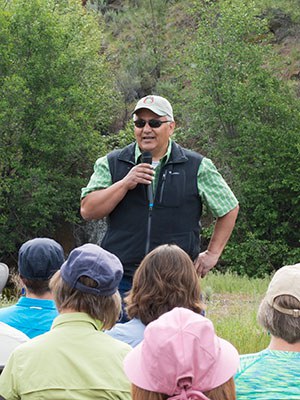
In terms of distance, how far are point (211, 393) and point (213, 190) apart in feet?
10.5

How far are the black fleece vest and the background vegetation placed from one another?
21274mm

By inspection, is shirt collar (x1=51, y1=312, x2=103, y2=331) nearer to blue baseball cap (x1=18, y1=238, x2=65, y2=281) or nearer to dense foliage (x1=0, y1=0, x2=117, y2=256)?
blue baseball cap (x1=18, y1=238, x2=65, y2=281)

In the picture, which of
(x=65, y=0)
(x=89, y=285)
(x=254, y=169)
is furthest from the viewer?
(x=65, y=0)

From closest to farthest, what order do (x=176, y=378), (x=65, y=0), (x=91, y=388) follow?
(x=176, y=378), (x=91, y=388), (x=65, y=0)

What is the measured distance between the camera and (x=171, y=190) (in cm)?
565

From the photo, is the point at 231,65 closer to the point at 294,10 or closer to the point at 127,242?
the point at 294,10

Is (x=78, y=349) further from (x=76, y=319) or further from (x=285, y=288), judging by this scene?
(x=285, y=288)

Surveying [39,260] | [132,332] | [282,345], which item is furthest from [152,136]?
[282,345]

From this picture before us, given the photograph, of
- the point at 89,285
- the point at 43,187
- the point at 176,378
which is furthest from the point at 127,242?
the point at 43,187

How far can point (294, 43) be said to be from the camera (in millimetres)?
34906

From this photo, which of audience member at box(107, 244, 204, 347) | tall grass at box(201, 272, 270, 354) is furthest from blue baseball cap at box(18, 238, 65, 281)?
tall grass at box(201, 272, 270, 354)

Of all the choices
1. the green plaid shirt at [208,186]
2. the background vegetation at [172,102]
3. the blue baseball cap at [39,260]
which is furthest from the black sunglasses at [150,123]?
the background vegetation at [172,102]

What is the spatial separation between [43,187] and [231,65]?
313 inches

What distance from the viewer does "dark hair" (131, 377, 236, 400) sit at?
8.52 feet
